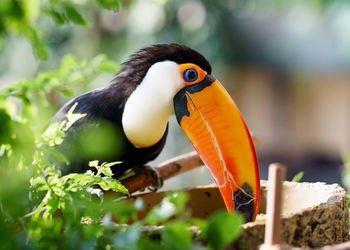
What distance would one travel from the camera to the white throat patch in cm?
160

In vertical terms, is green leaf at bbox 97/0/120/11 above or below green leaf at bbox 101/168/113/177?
above

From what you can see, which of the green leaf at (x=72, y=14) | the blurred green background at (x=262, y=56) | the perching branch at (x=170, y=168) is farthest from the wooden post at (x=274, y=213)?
the blurred green background at (x=262, y=56)

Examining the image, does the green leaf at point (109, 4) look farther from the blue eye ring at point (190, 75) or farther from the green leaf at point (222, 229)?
the blue eye ring at point (190, 75)

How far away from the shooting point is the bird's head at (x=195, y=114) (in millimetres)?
1271

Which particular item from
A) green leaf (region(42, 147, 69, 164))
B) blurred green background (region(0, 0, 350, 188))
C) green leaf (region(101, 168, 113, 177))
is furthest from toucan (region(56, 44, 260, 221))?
blurred green background (region(0, 0, 350, 188))

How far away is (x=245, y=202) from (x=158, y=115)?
53cm

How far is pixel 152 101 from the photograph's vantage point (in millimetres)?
1638

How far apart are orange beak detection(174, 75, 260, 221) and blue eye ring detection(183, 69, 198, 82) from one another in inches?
1.0

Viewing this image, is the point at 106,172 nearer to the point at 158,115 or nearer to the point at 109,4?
the point at 109,4

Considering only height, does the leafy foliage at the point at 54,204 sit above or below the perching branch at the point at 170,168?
above

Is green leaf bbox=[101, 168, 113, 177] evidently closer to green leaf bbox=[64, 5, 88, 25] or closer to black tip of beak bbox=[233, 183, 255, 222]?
green leaf bbox=[64, 5, 88, 25]

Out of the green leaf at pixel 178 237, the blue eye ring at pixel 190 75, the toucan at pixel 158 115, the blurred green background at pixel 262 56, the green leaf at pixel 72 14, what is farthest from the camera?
the blurred green background at pixel 262 56

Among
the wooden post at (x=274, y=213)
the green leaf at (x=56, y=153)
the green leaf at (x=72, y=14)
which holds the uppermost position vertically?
the green leaf at (x=72, y=14)

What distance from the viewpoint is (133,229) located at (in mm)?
638
